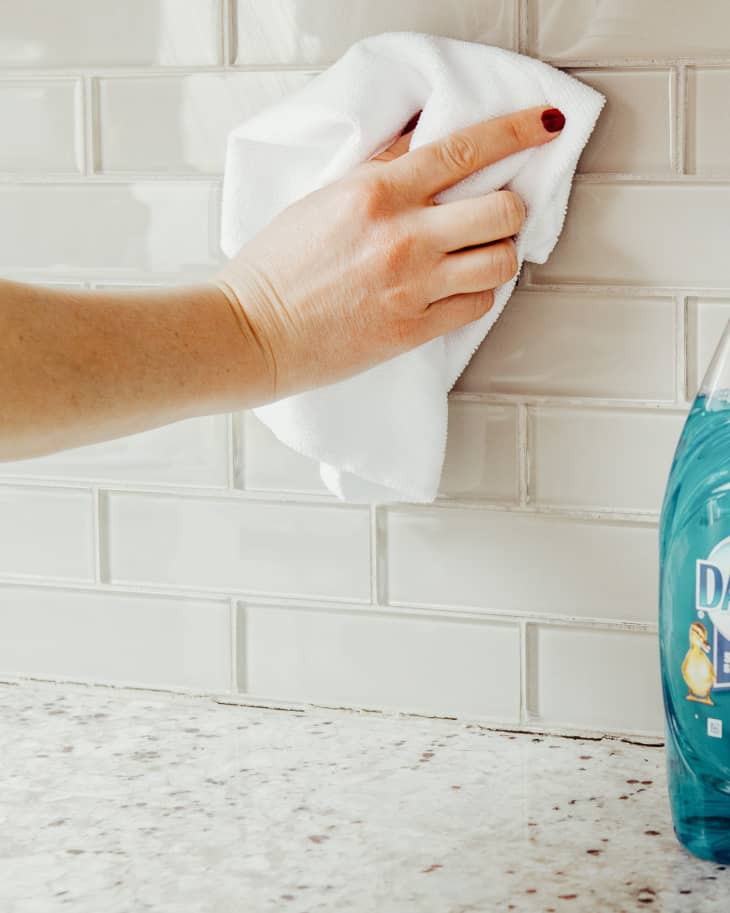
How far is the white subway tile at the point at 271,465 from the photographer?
1.08 metres

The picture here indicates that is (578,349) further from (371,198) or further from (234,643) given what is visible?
(234,643)

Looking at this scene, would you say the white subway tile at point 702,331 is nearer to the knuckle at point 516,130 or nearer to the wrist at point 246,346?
the knuckle at point 516,130

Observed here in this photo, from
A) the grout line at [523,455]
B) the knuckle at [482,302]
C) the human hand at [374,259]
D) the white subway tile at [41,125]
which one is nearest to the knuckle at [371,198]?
the human hand at [374,259]

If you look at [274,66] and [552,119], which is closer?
[552,119]

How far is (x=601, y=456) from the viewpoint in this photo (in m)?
1.00

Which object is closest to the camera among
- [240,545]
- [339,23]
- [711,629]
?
[711,629]

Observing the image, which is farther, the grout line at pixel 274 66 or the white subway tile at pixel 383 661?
the white subway tile at pixel 383 661

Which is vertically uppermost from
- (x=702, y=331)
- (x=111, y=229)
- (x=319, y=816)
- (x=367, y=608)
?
(x=111, y=229)

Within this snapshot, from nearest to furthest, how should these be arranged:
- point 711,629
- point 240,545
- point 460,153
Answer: point 711,629 → point 460,153 → point 240,545

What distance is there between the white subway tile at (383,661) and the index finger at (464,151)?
0.36 metres

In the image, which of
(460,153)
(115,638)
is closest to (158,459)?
(115,638)

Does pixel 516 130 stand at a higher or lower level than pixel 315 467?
higher

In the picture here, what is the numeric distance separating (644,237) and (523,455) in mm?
192

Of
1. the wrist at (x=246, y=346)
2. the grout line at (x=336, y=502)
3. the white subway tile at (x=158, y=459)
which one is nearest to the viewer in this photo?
the wrist at (x=246, y=346)
